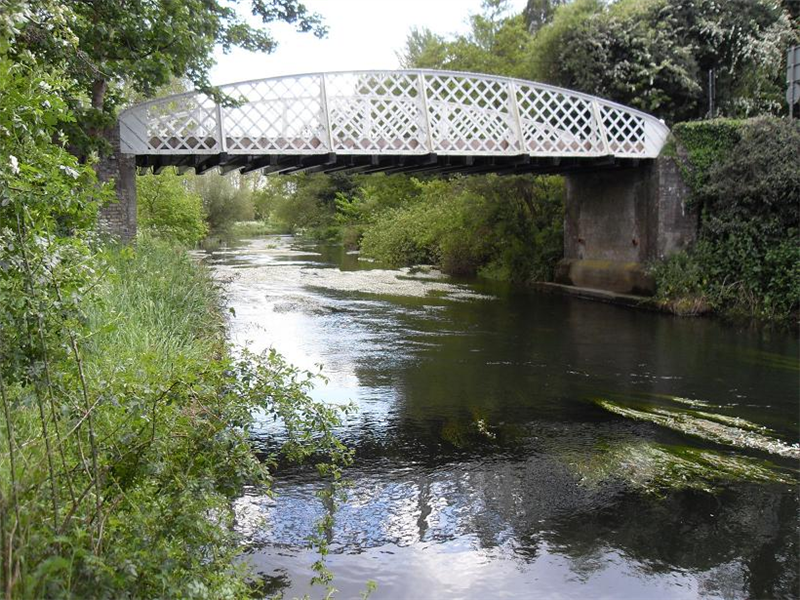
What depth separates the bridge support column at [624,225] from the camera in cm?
1780

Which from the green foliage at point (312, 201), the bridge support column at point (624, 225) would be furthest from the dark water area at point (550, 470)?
the green foliage at point (312, 201)

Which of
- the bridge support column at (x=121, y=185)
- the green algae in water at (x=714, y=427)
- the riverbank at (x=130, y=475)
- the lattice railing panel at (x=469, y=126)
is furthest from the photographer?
the lattice railing panel at (x=469, y=126)

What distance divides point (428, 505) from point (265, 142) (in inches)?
438

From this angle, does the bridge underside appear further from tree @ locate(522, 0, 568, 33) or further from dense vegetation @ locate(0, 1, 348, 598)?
tree @ locate(522, 0, 568, 33)

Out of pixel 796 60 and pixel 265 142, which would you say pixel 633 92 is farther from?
pixel 265 142

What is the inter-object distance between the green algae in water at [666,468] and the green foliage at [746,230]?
31.1ft

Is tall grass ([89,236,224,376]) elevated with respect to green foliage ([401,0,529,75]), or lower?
lower

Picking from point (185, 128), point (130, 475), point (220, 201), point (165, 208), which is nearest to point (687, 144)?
point (185, 128)

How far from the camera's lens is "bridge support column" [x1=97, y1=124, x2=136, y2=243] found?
1450 centimetres

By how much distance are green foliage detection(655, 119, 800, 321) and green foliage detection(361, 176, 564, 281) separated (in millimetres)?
6594

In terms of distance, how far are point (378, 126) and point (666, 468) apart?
11.0 m

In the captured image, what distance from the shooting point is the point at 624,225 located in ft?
63.9

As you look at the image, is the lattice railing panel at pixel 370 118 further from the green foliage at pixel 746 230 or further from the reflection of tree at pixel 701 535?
the reflection of tree at pixel 701 535

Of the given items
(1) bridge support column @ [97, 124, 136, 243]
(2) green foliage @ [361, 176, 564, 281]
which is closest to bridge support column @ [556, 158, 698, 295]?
(2) green foliage @ [361, 176, 564, 281]
